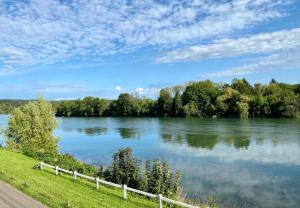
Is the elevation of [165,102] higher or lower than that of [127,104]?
higher

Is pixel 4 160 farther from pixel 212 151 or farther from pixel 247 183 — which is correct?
pixel 212 151

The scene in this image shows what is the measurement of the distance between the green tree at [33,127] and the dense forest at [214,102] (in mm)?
79954

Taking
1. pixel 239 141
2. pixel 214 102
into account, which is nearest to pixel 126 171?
pixel 239 141

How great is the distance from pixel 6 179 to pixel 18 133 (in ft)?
84.9

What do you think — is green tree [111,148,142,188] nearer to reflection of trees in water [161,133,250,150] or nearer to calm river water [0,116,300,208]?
calm river water [0,116,300,208]

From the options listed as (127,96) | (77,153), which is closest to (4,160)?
(77,153)

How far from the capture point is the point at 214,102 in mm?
135125

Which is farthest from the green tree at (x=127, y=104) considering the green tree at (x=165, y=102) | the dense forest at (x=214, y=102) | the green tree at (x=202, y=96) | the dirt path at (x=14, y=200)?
the dirt path at (x=14, y=200)

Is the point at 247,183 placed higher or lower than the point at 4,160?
lower

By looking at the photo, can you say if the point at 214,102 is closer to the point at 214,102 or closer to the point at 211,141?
the point at 214,102

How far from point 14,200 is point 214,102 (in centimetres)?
12157

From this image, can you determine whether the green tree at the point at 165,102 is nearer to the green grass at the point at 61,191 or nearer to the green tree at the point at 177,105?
the green tree at the point at 177,105

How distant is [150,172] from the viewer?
22781 millimetres

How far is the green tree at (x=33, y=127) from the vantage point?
149 ft
